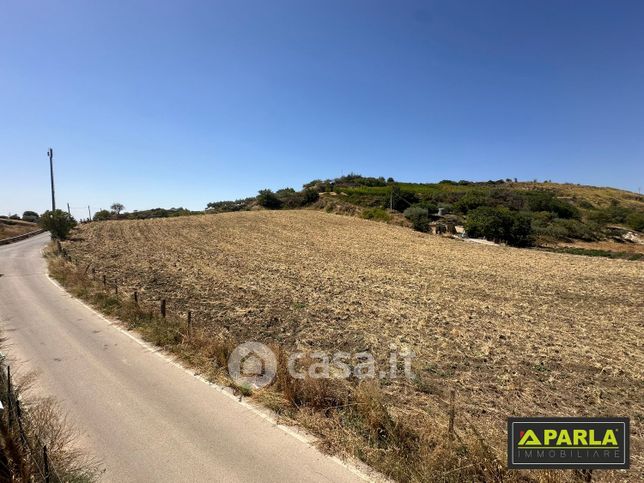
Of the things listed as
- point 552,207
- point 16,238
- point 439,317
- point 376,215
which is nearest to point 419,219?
point 376,215

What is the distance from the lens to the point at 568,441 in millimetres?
4109

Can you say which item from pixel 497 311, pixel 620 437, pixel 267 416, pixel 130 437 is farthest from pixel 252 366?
pixel 497 311

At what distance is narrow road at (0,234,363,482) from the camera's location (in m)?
5.07

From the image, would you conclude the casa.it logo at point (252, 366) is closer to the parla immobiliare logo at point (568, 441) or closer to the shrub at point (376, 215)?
the parla immobiliare logo at point (568, 441)

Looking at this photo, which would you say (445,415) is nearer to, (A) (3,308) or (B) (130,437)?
(B) (130,437)

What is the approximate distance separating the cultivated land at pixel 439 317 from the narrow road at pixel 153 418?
30.5 inches

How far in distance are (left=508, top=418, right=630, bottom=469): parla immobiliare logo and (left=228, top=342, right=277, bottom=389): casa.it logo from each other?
4885 millimetres

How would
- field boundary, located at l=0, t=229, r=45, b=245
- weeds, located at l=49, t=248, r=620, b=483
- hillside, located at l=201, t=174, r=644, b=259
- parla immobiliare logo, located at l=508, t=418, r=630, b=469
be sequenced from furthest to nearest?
field boundary, located at l=0, t=229, r=45, b=245, hillside, located at l=201, t=174, r=644, b=259, weeds, located at l=49, t=248, r=620, b=483, parla immobiliare logo, located at l=508, t=418, r=630, b=469

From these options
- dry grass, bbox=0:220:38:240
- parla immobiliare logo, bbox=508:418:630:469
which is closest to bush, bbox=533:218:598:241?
parla immobiliare logo, bbox=508:418:630:469

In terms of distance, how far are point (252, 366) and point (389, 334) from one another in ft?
15.6

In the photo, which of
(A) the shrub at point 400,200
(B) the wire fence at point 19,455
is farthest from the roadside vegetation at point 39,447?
(A) the shrub at point 400,200

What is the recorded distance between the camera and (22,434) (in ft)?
15.3

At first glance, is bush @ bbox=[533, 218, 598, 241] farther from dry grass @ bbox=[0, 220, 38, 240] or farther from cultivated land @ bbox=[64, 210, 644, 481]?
dry grass @ bbox=[0, 220, 38, 240]
